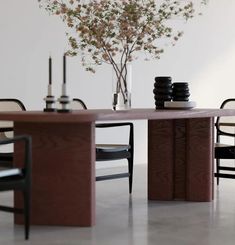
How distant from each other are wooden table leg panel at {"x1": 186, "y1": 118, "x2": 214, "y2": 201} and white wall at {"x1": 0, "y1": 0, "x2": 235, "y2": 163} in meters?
1.94

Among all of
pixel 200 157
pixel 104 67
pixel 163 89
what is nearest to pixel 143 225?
pixel 200 157

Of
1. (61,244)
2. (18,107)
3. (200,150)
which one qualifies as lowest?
(61,244)

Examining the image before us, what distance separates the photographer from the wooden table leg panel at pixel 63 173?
11.1ft

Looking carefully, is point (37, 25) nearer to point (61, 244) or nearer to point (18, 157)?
point (18, 157)

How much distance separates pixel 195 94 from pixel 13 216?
376 centimetres

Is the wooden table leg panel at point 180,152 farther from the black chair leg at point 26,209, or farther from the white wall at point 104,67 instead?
the white wall at point 104,67

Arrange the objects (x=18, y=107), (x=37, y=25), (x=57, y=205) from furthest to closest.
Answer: (x=37, y=25), (x=18, y=107), (x=57, y=205)

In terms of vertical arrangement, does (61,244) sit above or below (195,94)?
below

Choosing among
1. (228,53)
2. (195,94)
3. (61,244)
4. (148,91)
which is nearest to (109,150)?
(61,244)

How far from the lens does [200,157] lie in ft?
13.9

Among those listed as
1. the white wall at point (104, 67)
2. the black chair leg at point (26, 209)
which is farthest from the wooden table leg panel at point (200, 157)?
the white wall at point (104, 67)

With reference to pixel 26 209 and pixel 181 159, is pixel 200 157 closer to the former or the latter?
pixel 181 159

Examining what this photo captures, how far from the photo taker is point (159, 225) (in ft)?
11.6

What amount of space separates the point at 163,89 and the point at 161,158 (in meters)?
0.48
